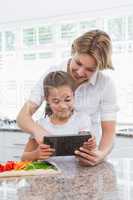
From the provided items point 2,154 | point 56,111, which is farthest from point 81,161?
point 2,154

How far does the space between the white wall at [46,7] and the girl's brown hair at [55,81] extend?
4.02 metres

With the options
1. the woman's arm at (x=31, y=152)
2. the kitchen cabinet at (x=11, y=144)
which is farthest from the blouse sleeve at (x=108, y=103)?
the kitchen cabinet at (x=11, y=144)

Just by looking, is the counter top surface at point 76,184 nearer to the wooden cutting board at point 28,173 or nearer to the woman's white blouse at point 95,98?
the wooden cutting board at point 28,173

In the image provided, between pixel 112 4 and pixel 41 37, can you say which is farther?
pixel 41 37

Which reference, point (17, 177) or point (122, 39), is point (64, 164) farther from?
point (122, 39)

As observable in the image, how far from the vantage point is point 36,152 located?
1659mm

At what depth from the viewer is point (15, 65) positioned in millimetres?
6480

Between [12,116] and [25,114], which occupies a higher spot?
[25,114]

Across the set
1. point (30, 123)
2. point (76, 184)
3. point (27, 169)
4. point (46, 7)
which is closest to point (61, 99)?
point (30, 123)

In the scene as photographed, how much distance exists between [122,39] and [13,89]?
1910 millimetres

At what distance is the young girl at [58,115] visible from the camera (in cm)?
164

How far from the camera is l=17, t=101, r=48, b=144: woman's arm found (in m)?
1.68

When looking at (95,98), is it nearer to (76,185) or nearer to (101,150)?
(101,150)

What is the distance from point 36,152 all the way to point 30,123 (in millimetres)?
145
